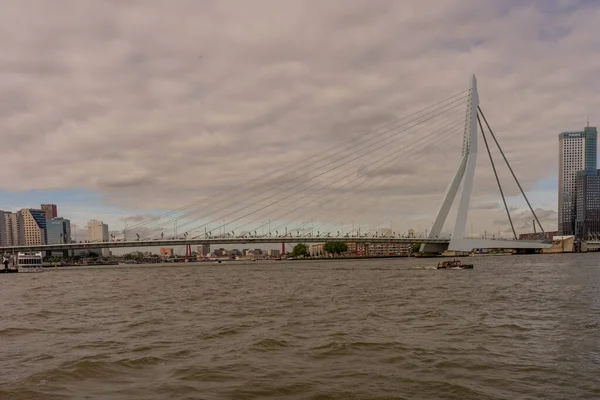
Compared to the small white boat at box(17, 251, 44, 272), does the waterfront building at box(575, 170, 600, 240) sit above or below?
above

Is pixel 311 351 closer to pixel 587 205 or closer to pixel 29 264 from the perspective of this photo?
pixel 29 264

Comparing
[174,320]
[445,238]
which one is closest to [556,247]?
[445,238]

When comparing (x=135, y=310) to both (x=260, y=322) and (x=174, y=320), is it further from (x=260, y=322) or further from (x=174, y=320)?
(x=260, y=322)

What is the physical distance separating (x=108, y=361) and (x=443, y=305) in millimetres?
13328

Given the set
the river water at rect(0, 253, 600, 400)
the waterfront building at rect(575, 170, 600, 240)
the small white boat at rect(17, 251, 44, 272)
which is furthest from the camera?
the waterfront building at rect(575, 170, 600, 240)

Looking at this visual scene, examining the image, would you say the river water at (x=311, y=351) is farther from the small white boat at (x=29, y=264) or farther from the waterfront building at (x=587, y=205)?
the waterfront building at (x=587, y=205)

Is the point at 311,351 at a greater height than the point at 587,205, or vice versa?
the point at 587,205

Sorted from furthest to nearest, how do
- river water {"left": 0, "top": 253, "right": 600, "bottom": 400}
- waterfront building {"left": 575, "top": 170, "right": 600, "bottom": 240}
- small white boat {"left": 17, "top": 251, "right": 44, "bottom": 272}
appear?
waterfront building {"left": 575, "top": 170, "right": 600, "bottom": 240}, small white boat {"left": 17, "top": 251, "right": 44, "bottom": 272}, river water {"left": 0, "top": 253, "right": 600, "bottom": 400}

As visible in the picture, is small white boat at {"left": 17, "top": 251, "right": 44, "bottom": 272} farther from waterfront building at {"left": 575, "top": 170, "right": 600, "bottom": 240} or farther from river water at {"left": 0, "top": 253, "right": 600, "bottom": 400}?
waterfront building at {"left": 575, "top": 170, "right": 600, "bottom": 240}

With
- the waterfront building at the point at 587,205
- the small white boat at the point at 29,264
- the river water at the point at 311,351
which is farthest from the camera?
the waterfront building at the point at 587,205

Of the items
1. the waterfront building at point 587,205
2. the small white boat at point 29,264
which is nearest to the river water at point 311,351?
the small white boat at point 29,264

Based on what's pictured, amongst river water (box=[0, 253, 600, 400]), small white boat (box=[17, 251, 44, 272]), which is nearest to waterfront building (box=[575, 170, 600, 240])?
small white boat (box=[17, 251, 44, 272])

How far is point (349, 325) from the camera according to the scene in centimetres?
1419

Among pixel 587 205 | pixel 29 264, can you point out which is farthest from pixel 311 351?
pixel 587 205
